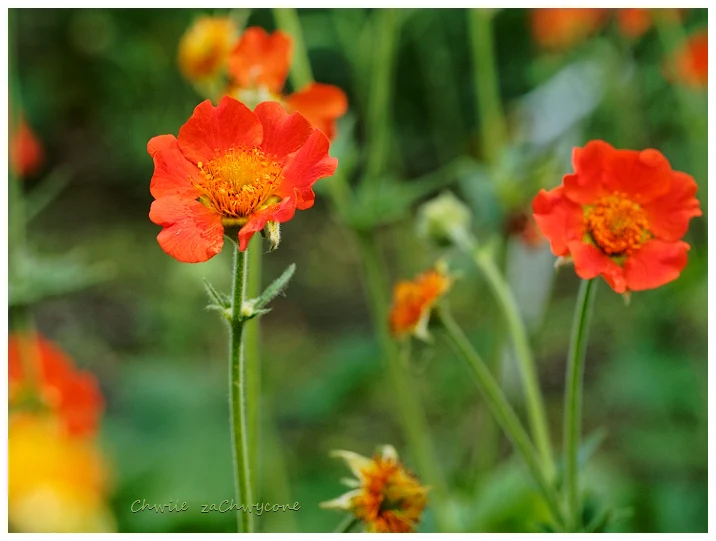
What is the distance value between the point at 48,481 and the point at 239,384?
0.52 m

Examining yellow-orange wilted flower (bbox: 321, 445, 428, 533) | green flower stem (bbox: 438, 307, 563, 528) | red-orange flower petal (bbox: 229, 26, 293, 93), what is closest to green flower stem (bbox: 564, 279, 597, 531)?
green flower stem (bbox: 438, 307, 563, 528)

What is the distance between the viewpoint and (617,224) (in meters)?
0.66

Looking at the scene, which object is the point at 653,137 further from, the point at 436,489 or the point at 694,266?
the point at 436,489

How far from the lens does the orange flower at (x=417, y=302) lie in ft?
2.58

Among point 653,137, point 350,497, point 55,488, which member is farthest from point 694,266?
point 55,488

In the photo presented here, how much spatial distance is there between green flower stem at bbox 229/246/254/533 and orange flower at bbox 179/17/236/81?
0.45 m

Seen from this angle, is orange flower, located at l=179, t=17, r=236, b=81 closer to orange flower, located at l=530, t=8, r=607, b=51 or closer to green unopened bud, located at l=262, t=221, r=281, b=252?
green unopened bud, located at l=262, t=221, r=281, b=252

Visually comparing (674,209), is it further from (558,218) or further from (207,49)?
(207,49)

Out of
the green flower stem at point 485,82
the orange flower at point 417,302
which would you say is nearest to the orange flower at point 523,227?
the green flower stem at point 485,82

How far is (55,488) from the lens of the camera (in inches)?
39.1

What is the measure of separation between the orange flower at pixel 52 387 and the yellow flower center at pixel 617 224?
0.74 meters

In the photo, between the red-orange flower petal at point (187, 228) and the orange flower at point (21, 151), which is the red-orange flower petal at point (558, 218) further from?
Answer: the orange flower at point (21, 151)
